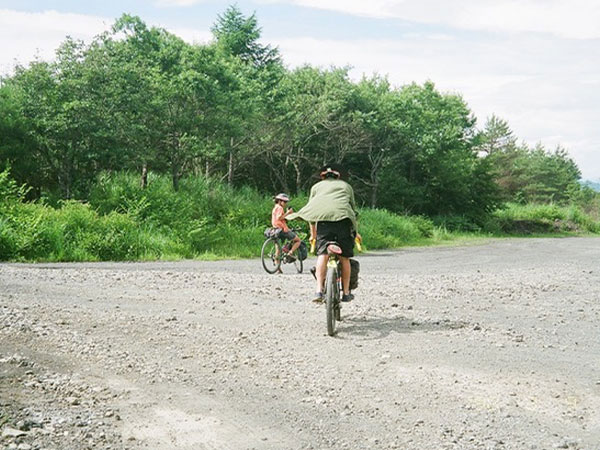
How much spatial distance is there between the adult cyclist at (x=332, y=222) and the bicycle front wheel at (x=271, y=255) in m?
7.29

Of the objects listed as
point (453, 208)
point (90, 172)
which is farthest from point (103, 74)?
point (453, 208)

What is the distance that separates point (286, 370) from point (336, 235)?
2.12 m

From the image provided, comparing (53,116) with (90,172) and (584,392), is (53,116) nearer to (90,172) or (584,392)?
(90,172)

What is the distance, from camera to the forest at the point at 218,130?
62.5 ft

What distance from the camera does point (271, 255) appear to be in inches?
593

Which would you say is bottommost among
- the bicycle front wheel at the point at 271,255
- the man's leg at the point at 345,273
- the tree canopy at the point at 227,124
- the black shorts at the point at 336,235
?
the bicycle front wheel at the point at 271,255

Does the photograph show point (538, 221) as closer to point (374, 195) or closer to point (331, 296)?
point (374, 195)

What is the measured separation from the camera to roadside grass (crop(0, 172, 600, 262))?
15961 millimetres

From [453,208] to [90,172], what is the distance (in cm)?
2574

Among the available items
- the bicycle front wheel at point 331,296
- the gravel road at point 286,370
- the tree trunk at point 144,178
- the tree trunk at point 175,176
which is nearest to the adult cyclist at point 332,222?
the bicycle front wheel at point 331,296

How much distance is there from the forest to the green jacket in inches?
64.6

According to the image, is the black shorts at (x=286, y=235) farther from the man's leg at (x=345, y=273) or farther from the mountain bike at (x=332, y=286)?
the mountain bike at (x=332, y=286)

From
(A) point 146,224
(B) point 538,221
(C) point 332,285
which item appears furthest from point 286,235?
(B) point 538,221

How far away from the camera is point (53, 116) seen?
731 inches
